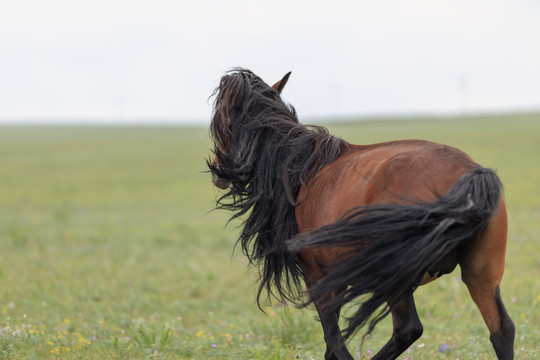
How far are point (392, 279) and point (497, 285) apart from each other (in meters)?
0.63

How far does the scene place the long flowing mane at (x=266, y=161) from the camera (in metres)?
4.22

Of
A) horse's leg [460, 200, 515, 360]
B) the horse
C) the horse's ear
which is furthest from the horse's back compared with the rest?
the horse's ear

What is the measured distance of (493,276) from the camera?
344cm

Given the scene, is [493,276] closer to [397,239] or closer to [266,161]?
[397,239]

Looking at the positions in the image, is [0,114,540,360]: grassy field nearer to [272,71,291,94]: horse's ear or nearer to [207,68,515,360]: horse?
[207,68,515,360]: horse

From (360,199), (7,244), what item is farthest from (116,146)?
(360,199)

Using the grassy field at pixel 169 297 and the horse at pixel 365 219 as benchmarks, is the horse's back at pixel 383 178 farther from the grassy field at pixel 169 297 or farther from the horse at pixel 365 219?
the grassy field at pixel 169 297

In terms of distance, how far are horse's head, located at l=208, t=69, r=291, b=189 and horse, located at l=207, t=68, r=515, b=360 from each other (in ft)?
0.06

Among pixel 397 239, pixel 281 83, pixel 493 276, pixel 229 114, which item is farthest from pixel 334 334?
pixel 281 83

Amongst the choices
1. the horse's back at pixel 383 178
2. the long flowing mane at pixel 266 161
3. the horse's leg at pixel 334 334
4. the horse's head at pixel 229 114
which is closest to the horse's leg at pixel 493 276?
the horse's back at pixel 383 178

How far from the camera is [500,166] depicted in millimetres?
26297

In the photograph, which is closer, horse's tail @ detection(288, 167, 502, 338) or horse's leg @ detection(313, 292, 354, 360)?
horse's tail @ detection(288, 167, 502, 338)

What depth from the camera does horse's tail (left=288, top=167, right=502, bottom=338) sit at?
329 centimetres

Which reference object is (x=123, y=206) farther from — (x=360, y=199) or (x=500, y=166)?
(x=360, y=199)
